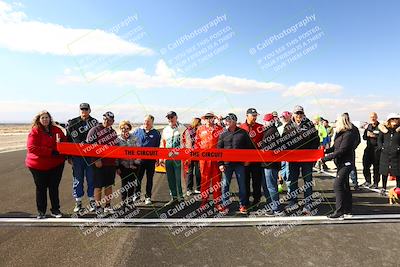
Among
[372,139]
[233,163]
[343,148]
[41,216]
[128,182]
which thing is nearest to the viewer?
[343,148]

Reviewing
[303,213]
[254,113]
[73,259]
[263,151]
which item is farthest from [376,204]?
[73,259]

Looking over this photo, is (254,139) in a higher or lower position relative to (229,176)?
higher

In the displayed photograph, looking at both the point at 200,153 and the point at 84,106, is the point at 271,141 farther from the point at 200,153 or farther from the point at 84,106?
the point at 84,106

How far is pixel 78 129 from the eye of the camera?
660 cm

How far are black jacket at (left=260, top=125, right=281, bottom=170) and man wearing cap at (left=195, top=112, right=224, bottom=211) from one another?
1073 mm

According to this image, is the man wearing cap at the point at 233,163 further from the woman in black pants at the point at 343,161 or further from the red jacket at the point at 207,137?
the woman in black pants at the point at 343,161

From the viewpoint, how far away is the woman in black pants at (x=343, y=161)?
592 cm

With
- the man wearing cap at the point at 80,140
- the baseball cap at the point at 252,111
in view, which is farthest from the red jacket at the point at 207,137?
the man wearing cap at the point at 80,140

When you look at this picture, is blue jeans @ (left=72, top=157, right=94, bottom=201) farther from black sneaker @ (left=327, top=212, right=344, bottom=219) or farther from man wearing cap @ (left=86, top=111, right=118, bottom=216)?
black sneaker @ (left=327, top=212, right=344, bottom=219)

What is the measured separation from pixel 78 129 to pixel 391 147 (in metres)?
7.41

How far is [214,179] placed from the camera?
6.87 meters

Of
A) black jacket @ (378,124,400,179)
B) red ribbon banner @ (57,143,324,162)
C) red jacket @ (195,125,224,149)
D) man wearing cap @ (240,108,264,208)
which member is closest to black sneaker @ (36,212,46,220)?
red ribbon banner @ (57,143,324,162)

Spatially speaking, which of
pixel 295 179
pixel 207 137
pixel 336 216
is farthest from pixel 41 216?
pixel 336 216

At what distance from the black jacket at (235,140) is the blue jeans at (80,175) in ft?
9.37
